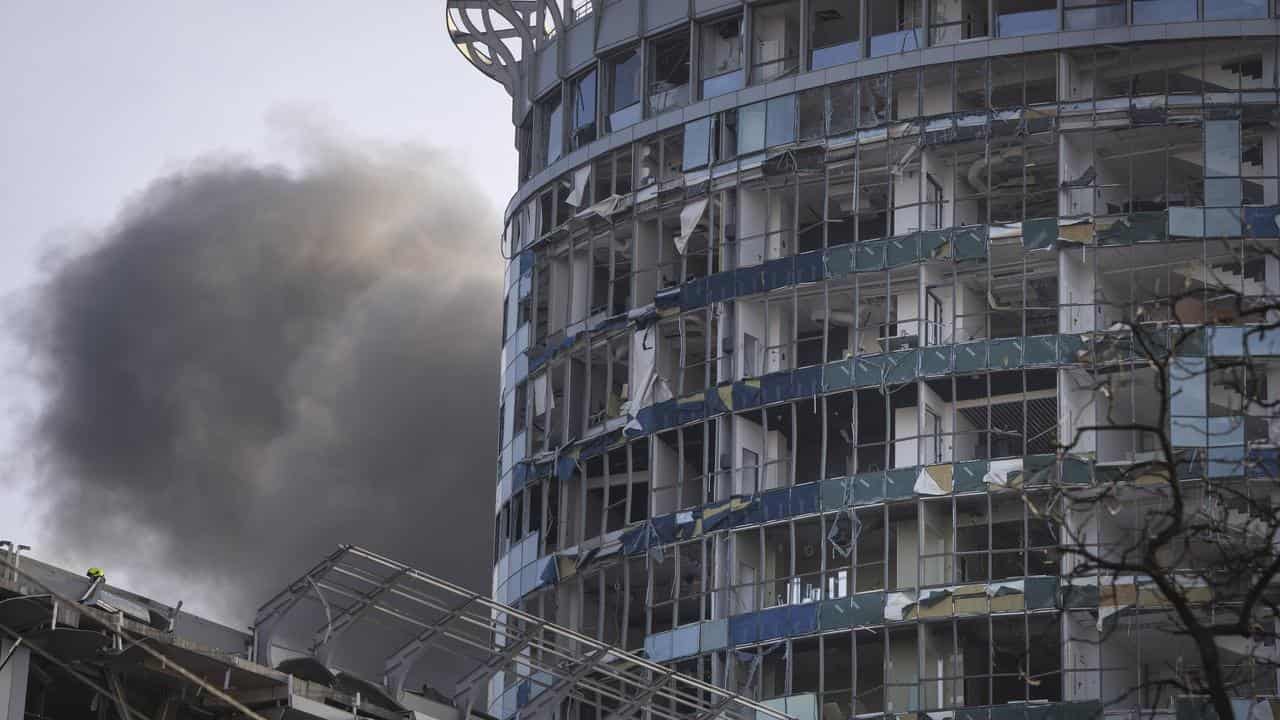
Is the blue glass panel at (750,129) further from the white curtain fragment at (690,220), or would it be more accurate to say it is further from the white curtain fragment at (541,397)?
the white curtain fragment at (541,397)

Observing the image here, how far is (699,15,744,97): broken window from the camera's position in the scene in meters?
83.9

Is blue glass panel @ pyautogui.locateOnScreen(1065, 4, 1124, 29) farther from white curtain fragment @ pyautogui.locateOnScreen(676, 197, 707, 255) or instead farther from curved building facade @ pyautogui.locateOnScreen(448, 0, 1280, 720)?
white curtain fragment @ pyautogui.locateOnScreen(676, 197, 707, 255)

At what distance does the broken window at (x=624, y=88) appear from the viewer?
86750 millimetres

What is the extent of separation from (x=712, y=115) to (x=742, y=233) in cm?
459

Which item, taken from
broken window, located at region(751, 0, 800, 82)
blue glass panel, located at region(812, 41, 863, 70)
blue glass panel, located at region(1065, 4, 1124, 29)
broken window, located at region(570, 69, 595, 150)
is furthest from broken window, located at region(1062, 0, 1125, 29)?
broken window, located at region(570, 69, 595, 150)

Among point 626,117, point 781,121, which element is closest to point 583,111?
point 626,117

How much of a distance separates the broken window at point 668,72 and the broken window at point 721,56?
102 cm

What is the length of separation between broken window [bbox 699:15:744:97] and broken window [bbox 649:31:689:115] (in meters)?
1.02

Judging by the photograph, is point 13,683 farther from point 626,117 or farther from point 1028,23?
point 626,117

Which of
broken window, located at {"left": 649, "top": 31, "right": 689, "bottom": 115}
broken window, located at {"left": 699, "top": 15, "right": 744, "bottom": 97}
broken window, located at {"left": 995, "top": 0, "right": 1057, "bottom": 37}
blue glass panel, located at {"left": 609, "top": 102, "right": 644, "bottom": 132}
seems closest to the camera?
broken window, located at {"left": 995, "top": 0, "right": 1057, "bottom": 37}

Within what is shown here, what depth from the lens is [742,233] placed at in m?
82.2

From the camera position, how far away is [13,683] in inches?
1547

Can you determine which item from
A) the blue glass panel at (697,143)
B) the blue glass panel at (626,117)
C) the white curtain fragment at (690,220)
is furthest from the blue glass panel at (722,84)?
the white curtain fragment at (690,220)

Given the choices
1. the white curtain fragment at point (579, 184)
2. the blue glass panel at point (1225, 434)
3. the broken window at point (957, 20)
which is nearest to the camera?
the blue glass panel at point (1225, 434)
